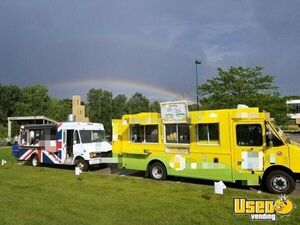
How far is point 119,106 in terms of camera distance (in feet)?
175

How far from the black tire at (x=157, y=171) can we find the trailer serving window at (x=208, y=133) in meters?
2.29

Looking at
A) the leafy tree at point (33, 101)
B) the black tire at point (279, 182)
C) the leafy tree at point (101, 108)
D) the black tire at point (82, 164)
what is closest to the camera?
the black tire at point (279, 182)

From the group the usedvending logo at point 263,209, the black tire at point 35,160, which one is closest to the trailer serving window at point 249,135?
the usedvending logo at point 263,209

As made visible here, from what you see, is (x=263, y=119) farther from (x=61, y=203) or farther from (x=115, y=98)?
(x=115, y=98)

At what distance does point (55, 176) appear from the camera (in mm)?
17547

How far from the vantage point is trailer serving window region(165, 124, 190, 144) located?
1512 cm

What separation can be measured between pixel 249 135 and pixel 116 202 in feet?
17.8

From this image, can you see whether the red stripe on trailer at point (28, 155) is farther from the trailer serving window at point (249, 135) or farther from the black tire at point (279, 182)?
the black tire at point (279, 182)

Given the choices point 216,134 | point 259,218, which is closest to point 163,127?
point 216,134

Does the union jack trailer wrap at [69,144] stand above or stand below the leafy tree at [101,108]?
below

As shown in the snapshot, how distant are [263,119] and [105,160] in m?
9.87

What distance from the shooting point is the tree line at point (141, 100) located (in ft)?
96.1

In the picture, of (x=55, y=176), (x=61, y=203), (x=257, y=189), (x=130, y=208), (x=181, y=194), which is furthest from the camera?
(x=55, y=176)

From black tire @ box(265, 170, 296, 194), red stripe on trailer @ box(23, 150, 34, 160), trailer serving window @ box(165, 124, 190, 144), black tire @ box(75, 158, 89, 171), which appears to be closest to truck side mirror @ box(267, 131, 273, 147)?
black tire @ box(265, 170, 296, 194)
